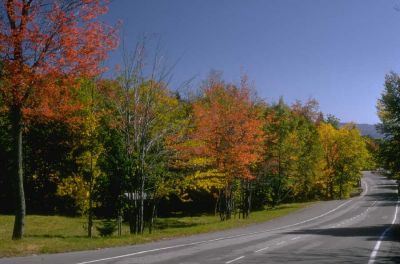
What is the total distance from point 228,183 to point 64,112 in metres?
19.7

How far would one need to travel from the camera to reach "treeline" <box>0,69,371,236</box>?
2375cm

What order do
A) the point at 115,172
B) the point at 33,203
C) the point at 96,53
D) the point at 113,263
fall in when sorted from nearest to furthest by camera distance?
the point at 113,263 → the point at 96,53 → the point at 115,172 → the point at 33,203

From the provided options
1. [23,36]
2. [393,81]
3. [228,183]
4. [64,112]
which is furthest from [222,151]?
[23,36]

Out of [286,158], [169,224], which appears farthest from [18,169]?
[286,158]

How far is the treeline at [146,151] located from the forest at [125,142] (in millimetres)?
92

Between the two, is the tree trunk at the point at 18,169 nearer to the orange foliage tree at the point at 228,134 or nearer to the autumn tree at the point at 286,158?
the orange foliage tree at the point at 228,134

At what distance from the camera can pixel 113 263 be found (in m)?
12.3

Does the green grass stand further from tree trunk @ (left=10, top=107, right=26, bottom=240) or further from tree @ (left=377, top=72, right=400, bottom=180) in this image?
tree @ (left=377, top=72, right=400, bottom=180)

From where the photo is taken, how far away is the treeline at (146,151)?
2375cm

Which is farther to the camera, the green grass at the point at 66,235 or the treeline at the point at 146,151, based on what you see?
the treeline at the point at 146,151

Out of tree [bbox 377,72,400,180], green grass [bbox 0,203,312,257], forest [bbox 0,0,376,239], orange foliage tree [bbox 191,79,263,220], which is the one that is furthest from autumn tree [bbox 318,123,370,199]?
orange foliage tree [bbox 191,79,263,220]

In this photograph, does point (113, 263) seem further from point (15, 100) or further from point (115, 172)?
point (115, 172)

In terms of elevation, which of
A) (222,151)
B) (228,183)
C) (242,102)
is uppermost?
(242,102)

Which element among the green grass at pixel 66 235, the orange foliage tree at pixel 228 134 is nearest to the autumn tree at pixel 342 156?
the green grass at pixel 66 235
